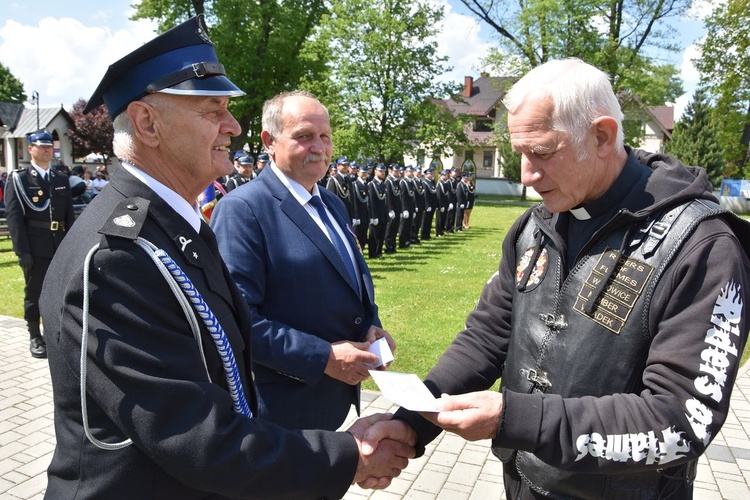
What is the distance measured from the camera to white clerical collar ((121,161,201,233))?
1730 mm

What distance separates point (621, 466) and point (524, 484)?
53 centimetres

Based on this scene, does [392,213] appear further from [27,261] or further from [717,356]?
[717,356]

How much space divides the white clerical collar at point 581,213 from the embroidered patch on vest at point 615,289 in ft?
0.64

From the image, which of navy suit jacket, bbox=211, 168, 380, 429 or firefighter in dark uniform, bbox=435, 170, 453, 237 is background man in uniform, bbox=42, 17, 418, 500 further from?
firefighter in dark uniform, bbox=435, 170, 453, 237

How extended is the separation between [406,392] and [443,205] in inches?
723

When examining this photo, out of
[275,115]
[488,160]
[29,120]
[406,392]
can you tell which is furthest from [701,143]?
[29,120]

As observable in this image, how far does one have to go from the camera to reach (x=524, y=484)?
209cm

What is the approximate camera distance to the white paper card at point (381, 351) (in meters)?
2.72

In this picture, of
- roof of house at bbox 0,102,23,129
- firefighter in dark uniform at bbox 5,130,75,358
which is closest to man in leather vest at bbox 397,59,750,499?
firefighter in dark uniform at bbox 5,130,75,358

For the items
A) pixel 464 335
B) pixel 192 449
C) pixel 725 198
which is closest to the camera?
pixel 192 449

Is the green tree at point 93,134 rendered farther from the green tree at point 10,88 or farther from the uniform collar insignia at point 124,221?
the uniform collar insignia at point 124,221

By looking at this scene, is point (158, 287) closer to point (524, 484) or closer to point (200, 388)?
point (200, 388)

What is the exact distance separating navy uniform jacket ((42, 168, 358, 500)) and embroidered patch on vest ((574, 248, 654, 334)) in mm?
966

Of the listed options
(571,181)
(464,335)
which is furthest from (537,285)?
(464,335)
